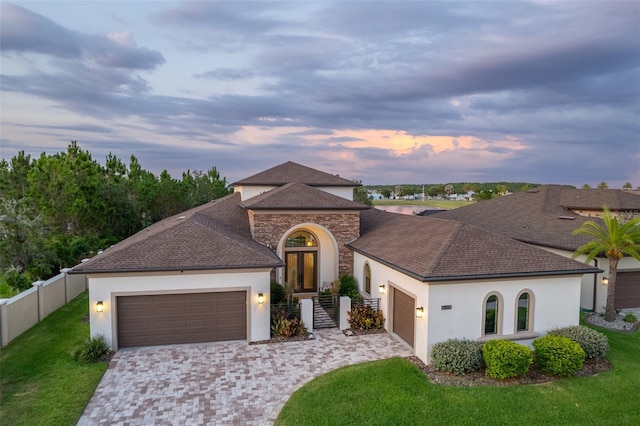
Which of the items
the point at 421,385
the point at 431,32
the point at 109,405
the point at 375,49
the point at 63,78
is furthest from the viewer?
the point at 375,49

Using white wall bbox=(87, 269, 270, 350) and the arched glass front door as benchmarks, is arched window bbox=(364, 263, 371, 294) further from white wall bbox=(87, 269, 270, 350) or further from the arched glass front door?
white wall bbox=(87, 269, 270, 350)

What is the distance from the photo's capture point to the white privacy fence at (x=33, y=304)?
1254 cm

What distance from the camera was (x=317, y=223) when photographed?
57.9 ft

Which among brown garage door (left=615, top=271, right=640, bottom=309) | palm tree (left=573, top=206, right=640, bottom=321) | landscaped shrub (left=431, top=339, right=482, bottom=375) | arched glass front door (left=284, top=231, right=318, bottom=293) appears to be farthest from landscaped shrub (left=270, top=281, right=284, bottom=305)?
brown garage door (left=615, top=271, right=640, bottom=309)

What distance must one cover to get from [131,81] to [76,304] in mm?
12055

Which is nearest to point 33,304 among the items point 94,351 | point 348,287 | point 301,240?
point 94,351

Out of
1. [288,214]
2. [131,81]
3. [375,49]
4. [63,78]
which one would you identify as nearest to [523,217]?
[375,49]

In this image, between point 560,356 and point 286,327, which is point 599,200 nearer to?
point 560,356

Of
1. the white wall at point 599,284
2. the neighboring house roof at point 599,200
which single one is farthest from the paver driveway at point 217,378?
the neighboring house roof at point 599,200

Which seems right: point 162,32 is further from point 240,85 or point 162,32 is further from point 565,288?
point 565,288

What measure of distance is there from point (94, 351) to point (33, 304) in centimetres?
538

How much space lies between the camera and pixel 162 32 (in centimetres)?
1781

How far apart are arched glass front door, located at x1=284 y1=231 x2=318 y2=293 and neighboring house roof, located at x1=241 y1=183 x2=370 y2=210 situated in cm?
167

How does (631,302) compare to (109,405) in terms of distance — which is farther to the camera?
(631,302)
